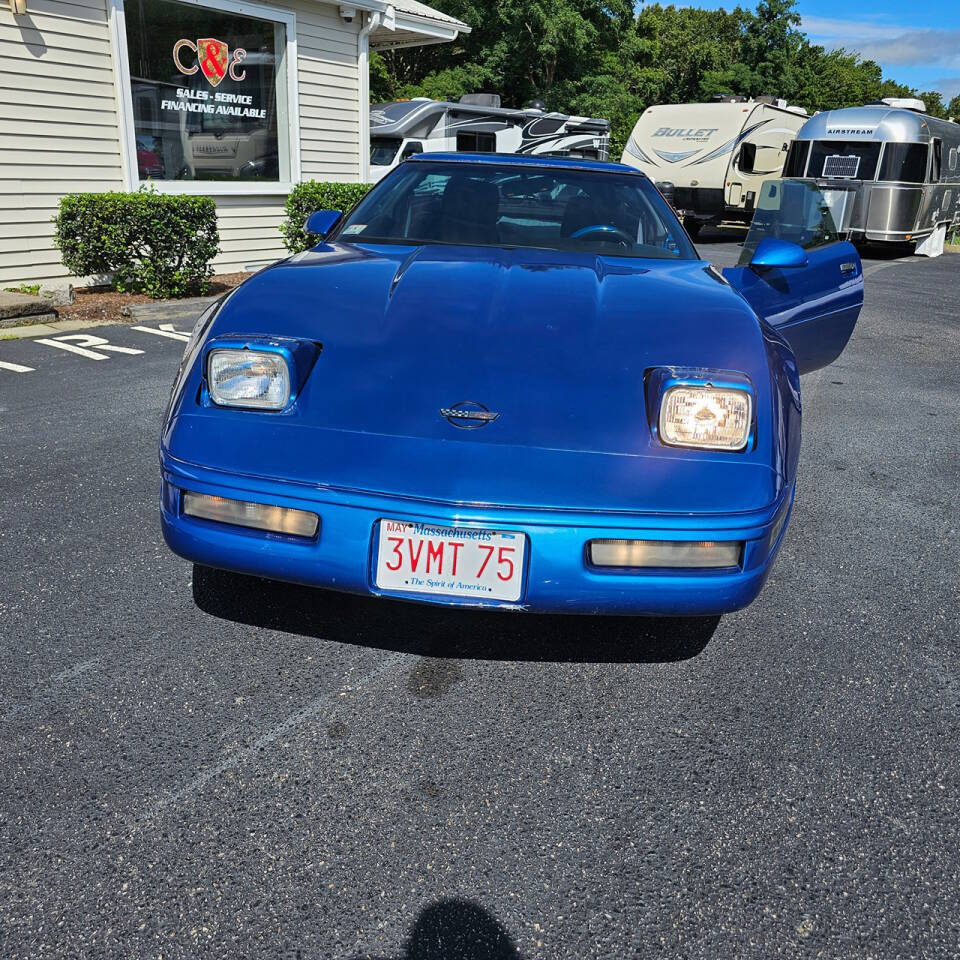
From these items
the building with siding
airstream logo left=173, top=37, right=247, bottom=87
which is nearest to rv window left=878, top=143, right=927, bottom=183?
the building with siding

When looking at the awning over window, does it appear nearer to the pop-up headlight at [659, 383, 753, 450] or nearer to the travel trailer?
the travel trailer

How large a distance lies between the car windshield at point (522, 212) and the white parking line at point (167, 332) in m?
3.96

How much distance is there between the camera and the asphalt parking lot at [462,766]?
1659mm

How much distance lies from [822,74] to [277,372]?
66.2 metres

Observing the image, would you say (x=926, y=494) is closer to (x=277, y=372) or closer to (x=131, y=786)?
(x=277, y=372)

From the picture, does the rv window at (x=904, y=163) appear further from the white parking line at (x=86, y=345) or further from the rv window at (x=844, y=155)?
the white parking line at (x=86, y=345)

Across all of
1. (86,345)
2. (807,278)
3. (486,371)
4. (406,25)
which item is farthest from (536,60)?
(486,371)

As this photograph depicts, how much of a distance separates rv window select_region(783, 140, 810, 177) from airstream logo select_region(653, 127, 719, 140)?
6.69 ft

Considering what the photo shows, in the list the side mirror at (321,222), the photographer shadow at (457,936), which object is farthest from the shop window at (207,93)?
the photographer shadow at (457,936)

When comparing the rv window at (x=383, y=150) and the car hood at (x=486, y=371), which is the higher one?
the rv window at (x=383, y=150)

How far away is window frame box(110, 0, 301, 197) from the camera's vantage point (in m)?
8.89

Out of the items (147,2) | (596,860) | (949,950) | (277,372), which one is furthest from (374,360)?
(147,2)

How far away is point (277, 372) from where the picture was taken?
2.34 m

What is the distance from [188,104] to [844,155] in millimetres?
12307
